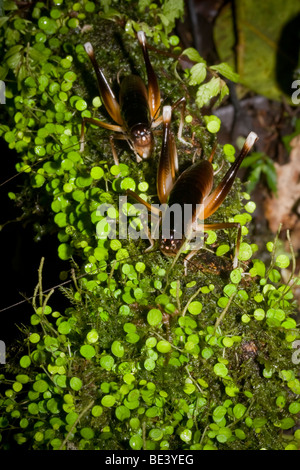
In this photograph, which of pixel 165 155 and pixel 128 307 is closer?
pixel 128 307

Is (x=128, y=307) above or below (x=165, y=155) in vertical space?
below

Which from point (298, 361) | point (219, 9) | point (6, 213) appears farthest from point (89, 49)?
point (219, 9)

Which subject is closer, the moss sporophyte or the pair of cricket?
the moss sporophyte
